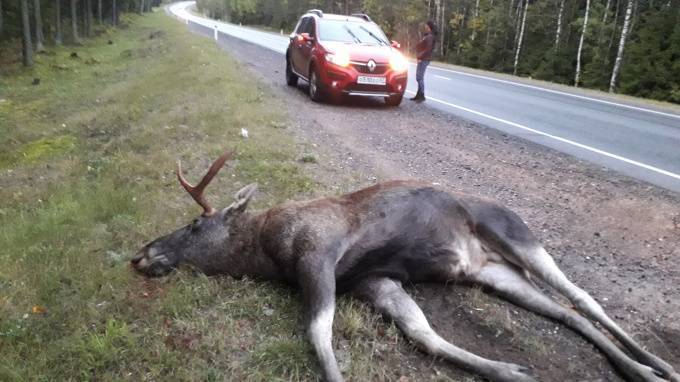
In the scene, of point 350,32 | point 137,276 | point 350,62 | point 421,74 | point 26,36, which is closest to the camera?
point 137,276

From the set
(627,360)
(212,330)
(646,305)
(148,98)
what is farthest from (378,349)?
(148,98)

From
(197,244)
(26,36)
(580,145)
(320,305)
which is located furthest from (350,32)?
(26,36)

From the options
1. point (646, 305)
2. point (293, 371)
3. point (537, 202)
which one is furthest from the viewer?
point (537, 202)

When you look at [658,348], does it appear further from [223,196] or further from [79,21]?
[79,21]

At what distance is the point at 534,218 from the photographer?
21.2 ft

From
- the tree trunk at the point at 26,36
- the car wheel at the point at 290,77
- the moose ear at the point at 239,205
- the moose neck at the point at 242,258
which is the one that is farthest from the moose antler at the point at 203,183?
the tree trunk at the point at 26,36

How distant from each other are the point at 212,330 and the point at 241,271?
771mm

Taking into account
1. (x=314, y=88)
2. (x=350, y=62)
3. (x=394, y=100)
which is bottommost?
(x=394, y=100)

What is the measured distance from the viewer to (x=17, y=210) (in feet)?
24.3

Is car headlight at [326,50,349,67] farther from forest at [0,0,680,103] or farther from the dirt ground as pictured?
forest at [0,0,680,103]

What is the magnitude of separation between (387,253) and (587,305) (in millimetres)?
1533

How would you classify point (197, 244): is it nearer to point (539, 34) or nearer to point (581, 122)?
point (581, 122)

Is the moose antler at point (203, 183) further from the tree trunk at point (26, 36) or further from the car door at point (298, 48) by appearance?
the tree trunk at point (26, 36)

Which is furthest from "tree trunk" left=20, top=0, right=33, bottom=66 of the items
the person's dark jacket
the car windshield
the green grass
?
the person's dark jacket
